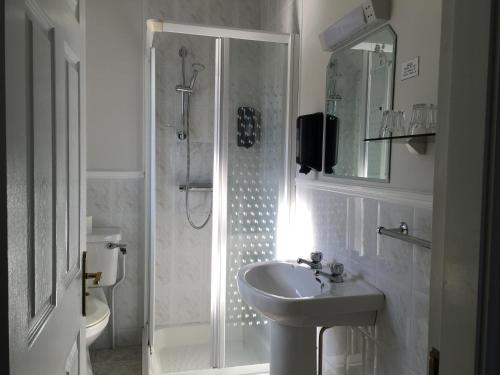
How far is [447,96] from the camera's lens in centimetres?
67

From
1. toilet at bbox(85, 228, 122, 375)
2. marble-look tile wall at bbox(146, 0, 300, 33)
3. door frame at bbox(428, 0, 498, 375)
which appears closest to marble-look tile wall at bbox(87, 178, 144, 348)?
toilet at bbox(85, 228, 122, 375)

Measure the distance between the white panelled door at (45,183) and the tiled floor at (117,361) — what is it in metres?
1.49

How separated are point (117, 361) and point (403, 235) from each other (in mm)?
2294

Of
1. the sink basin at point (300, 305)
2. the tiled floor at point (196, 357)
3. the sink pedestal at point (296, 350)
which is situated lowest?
the tiled floor at point (196, 357)

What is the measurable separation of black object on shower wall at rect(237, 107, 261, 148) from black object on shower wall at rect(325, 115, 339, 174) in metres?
0.55

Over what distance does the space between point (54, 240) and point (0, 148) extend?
0.43 meters

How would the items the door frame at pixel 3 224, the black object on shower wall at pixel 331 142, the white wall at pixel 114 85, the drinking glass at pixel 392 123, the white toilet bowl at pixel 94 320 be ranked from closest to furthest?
the door frame at pixel 3 224 < the drinking glass at pixel 392 123 < the black object on shower wall at pixel 331 142 < the white toilet bowl at pixel 94 320 < the white wall at pixel 114 85

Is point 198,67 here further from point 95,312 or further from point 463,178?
point 463,178

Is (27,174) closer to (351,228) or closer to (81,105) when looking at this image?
(81,105)

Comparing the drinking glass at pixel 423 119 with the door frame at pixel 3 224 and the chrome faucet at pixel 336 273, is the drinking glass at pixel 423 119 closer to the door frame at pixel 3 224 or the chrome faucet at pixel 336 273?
the chrome faucet at pixel 336 273

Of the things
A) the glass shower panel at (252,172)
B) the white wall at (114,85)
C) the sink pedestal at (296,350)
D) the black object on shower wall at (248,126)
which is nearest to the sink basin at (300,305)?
the sink pedestal at (296,350)

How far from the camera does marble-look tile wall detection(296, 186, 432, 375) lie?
4.45ft

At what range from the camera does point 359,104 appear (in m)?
1.77

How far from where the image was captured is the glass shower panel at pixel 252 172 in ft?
7.84
